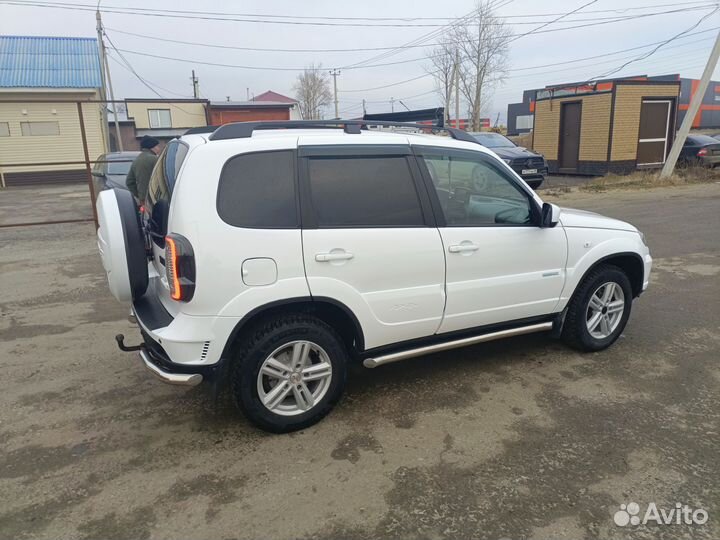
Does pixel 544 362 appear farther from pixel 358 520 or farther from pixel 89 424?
pixel 89 424

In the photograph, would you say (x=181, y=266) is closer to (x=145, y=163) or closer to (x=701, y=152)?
(x=145, y=163)

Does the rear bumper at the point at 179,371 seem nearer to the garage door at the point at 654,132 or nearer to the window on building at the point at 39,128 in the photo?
the garage door at the point at 654,132

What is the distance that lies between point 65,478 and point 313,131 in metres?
2.52

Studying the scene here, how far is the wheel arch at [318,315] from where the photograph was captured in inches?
121

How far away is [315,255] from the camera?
10.4ft

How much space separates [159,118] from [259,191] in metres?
37.6

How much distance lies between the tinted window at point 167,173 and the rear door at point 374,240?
29.8 inches

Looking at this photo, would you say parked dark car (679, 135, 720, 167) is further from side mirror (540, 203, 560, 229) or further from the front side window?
the front side window

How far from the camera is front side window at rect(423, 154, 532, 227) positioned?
12.3 feet

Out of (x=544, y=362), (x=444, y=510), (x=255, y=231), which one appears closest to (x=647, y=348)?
(x=544, y=362)

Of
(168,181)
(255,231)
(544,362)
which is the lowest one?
(544,362)

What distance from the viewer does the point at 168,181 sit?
3283 mm

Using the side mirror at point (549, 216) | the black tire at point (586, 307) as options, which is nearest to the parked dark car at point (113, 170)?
the side mirror at point (549, 216)

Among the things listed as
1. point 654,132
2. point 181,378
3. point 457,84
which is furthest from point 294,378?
point 457,84
